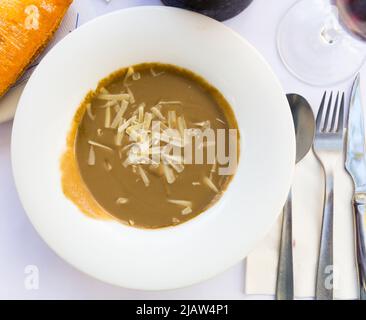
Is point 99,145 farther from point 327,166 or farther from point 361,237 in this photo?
point 361,237

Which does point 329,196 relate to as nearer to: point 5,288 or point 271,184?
point 271,184

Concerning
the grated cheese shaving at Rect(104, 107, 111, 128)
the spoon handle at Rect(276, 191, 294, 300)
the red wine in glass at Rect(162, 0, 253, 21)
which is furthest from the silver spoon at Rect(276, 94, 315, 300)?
the grated cheese shaving at Rect(104, 107, 111, 128)

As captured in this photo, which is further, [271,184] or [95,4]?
[95,4]

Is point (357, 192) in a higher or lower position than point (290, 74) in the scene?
lower

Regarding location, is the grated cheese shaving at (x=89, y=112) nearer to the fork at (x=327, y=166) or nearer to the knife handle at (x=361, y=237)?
the fork at (x=327, y=166)

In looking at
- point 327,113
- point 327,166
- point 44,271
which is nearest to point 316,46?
point 327,113

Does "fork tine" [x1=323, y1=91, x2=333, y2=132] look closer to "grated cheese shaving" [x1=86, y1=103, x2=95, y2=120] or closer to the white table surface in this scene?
the white table surface

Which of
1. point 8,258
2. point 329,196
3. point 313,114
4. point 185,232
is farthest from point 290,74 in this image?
point 8,258
